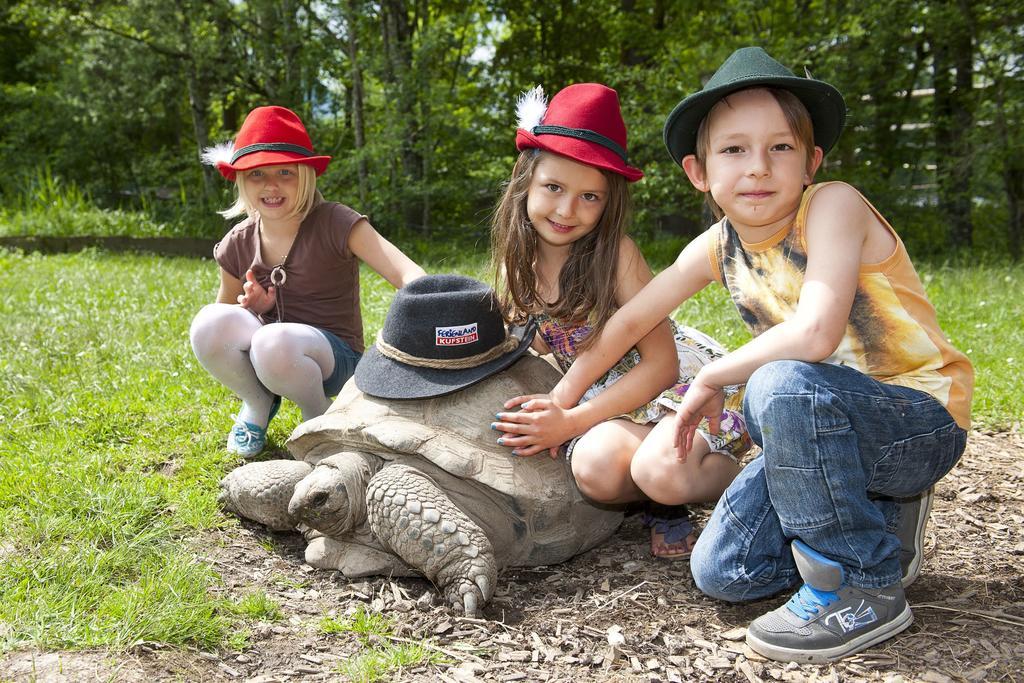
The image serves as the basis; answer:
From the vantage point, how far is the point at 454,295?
3.06 metres

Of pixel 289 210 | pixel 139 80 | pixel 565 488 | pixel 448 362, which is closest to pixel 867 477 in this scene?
pixel 565 488

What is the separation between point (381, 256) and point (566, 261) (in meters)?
0.93

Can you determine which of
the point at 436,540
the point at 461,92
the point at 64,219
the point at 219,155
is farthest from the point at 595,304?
the point at 461,92

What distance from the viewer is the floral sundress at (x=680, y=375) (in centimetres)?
300

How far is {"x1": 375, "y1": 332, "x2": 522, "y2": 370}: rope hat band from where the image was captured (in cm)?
310

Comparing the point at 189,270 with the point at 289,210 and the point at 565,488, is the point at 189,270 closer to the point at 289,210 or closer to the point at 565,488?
the point at 289,210

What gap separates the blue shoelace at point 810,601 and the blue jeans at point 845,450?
0.08 m

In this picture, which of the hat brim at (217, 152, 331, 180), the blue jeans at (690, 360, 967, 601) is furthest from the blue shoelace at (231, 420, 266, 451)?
the blue jeans at (690, 360, 967, 601)

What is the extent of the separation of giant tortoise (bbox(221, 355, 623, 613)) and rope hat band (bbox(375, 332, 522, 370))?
9 cm

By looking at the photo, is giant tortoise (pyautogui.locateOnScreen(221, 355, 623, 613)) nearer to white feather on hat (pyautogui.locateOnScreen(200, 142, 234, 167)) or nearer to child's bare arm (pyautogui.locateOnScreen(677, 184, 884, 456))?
child's bare arm (pyautogui.locateOnScreen(677, 184, 884, 456))

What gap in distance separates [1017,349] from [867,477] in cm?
363

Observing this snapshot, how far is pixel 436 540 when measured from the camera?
8.79 feet

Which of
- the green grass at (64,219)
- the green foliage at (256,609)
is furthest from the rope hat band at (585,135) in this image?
the green grass at (64,219)

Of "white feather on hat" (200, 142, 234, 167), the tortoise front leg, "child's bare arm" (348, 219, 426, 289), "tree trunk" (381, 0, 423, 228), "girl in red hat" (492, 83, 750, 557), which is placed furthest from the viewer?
"tree trunk" (381, 0, 423, 228)
